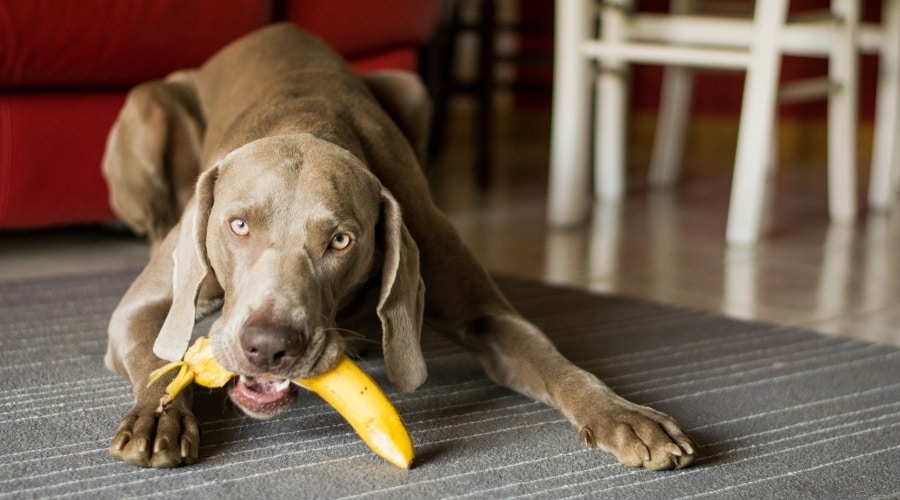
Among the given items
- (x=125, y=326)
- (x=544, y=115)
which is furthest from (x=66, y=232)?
(x=544, y=115)

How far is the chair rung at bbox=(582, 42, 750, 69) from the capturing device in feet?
12.3

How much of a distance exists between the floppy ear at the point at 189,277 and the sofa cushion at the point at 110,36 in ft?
4.41

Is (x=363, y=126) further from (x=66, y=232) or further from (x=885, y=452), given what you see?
(x=66, y=232)

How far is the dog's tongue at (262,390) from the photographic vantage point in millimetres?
1812

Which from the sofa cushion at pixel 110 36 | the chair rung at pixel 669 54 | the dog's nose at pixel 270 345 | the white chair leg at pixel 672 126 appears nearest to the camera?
the dog's nose at pixel 270 345

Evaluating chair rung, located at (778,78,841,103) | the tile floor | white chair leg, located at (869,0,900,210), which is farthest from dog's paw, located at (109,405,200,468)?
white chair leg, located at (869,0,900,210)

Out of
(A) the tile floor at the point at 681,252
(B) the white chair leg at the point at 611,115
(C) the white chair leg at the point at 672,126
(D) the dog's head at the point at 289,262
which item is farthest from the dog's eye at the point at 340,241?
(C) the white chair leg at the point at 672,126

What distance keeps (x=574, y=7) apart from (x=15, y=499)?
2.81 m

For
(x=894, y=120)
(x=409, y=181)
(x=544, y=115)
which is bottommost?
(x=544, y=115)

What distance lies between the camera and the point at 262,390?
5.96 feet

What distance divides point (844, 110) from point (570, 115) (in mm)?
1056

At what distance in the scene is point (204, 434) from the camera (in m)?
1.89

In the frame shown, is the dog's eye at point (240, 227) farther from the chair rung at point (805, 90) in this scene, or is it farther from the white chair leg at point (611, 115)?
the white chair leg at point (611, 115)

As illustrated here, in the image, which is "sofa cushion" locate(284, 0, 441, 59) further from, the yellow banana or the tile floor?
the yellow banana
